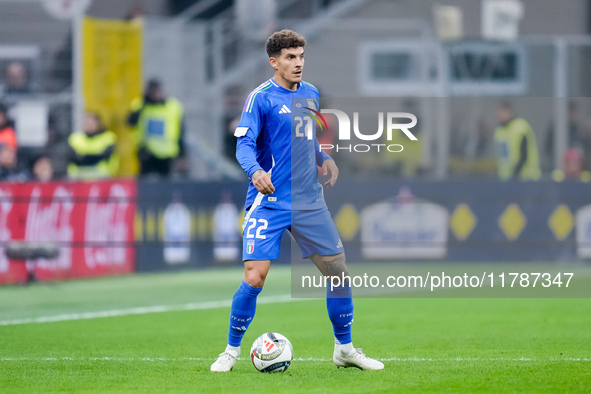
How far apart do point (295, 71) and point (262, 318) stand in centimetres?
393

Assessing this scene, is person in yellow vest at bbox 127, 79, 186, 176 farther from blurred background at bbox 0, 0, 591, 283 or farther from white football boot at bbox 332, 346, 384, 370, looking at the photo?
white football boot at bbox 332, 346, 384, 370

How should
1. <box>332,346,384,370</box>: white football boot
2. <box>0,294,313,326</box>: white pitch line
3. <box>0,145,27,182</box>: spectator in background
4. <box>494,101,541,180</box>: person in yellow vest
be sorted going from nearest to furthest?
<box>332,346,384,370</box>: white football boot → <box>0,294,313,326</box>: white pitch line → <box>0,145,27,182</box>: spectator in background → <box>494,101,541,180</box>: person in yellow vest

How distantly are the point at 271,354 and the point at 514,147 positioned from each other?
988 centimetres

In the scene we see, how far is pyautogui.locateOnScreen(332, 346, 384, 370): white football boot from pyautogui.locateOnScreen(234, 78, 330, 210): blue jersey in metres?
0.97

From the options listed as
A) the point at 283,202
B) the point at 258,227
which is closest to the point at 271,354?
the point at 258,227

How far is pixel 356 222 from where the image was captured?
1546 centimetres

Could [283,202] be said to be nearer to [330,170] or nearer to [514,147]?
[330,170]

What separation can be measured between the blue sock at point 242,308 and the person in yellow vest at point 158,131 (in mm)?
8863

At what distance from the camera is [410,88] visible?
17.4 meters

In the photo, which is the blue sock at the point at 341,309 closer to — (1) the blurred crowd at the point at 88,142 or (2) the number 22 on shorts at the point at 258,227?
(2) the number 22 on shorts at the point at 258,227

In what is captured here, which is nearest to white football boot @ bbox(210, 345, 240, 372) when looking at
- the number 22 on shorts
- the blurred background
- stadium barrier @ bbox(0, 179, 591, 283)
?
the number 22 on shorts

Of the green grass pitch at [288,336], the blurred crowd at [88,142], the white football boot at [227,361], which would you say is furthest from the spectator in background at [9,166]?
the white football boot at [227,361]

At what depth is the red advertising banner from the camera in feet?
45.6

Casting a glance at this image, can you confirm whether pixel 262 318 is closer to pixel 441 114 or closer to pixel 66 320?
pixel 66 320
